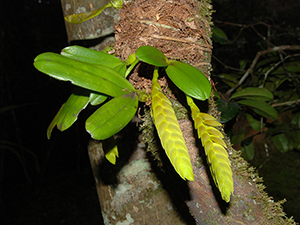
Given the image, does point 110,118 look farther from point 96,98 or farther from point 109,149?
point 109,149

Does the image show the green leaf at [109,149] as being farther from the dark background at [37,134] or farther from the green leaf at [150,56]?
the dark background at [37,134]

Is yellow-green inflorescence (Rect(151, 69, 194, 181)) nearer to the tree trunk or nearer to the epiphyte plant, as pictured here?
the epiphyte plant

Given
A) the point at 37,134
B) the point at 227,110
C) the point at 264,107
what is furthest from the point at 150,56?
the point at 37,134

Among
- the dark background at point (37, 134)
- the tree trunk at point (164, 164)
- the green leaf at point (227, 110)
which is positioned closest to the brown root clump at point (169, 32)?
the tree trunk at point (164, 164)

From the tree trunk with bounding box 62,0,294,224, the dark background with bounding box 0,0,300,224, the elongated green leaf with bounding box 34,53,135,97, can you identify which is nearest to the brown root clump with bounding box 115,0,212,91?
the tree trunk with bounding box 62,0,294,224

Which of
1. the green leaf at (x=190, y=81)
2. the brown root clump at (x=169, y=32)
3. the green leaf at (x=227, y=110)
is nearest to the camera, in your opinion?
the green leaf at (x=190, y=81)

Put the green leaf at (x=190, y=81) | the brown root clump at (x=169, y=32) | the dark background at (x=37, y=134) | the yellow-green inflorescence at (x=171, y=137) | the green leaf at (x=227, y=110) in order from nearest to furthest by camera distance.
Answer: the yellow-green inflorescence at (x=171, y=137) < the green leaf at (x=190, y=81) < the brown root clump at (x=169, y=32) < the green leaf at (x=227, y=110) < the dark background at (x=37, y=134)

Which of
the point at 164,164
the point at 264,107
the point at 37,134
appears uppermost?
the point at 164,164

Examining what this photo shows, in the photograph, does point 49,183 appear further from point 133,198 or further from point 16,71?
point 133,198
